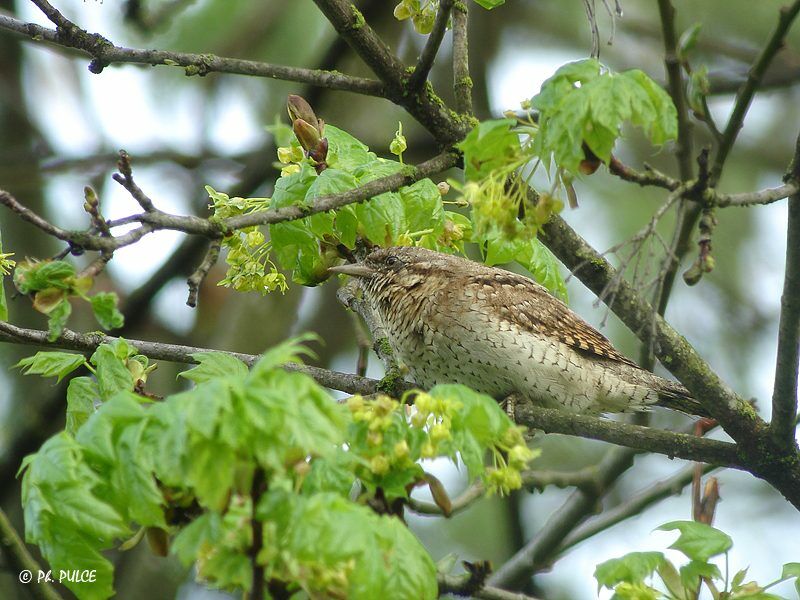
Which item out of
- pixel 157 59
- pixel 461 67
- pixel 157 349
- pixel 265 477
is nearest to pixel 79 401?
pixel 157 349

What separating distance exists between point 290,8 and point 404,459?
293 inches

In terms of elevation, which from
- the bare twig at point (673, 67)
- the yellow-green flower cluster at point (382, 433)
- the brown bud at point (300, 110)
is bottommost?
the yellow-green flower cluster at point (382, 433)

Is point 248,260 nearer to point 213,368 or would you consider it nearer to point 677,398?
point 213,368

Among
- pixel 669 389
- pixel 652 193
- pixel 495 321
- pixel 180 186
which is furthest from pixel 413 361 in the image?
pixel 652 193

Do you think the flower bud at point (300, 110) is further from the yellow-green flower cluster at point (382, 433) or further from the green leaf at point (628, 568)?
the green leaf at point (628, 568)

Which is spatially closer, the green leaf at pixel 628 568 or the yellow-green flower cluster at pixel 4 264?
the green leaf at pixel 628 568

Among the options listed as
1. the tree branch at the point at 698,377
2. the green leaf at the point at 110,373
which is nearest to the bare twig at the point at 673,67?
the tree branch at the point at 698,377

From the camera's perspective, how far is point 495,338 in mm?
4855

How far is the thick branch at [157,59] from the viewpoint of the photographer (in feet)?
11.1

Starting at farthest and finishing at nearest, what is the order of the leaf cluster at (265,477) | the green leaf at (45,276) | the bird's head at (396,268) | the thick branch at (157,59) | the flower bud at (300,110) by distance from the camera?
1. the bird's head at (396,268)
2. the flower bud at (300,110)
3. the thick branch at (157,59)
4. the green leaf at (45,276)
5. the leaf cluster at (265,477)

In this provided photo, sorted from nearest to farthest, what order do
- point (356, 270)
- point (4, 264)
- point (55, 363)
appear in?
point (55, 363), point (4, 264), point (356, 270)

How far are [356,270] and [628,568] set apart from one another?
2.49 m

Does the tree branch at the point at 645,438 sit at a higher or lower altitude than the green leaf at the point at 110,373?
higher

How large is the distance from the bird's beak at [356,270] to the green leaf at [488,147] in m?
1.94
